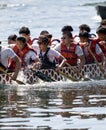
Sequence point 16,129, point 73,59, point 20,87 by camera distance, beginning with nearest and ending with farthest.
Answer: point 16,129
point 20,87
point 73,59

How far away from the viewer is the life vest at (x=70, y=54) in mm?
18688

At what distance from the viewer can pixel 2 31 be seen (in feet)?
120

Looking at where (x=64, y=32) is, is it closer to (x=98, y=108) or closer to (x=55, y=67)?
(x=55, y=67)

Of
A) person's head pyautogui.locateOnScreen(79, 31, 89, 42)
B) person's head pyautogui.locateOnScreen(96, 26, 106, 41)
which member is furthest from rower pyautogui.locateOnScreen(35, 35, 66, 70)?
person's head pyautogui.locateOnScreen(96, 26, 106, 41)

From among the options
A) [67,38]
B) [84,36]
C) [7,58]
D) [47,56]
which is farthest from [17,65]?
[84,36]

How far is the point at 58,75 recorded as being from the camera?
18.2m

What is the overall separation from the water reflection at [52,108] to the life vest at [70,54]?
1.93 m

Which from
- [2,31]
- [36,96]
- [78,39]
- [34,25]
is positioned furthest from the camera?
[34,25]

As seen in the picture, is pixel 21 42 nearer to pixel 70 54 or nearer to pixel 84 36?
pixel 70 54

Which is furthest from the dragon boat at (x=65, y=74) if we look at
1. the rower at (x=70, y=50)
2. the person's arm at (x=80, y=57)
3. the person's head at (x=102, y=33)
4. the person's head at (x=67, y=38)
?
the person's head at (x=102, y=33)

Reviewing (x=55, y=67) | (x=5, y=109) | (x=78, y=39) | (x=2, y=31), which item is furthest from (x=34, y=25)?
(x=5, y=109)

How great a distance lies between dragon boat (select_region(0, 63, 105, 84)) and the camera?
17719 millimetres

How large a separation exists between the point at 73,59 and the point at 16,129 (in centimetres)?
703

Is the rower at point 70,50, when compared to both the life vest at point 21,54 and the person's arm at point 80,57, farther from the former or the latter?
the life vest at point 21,54
